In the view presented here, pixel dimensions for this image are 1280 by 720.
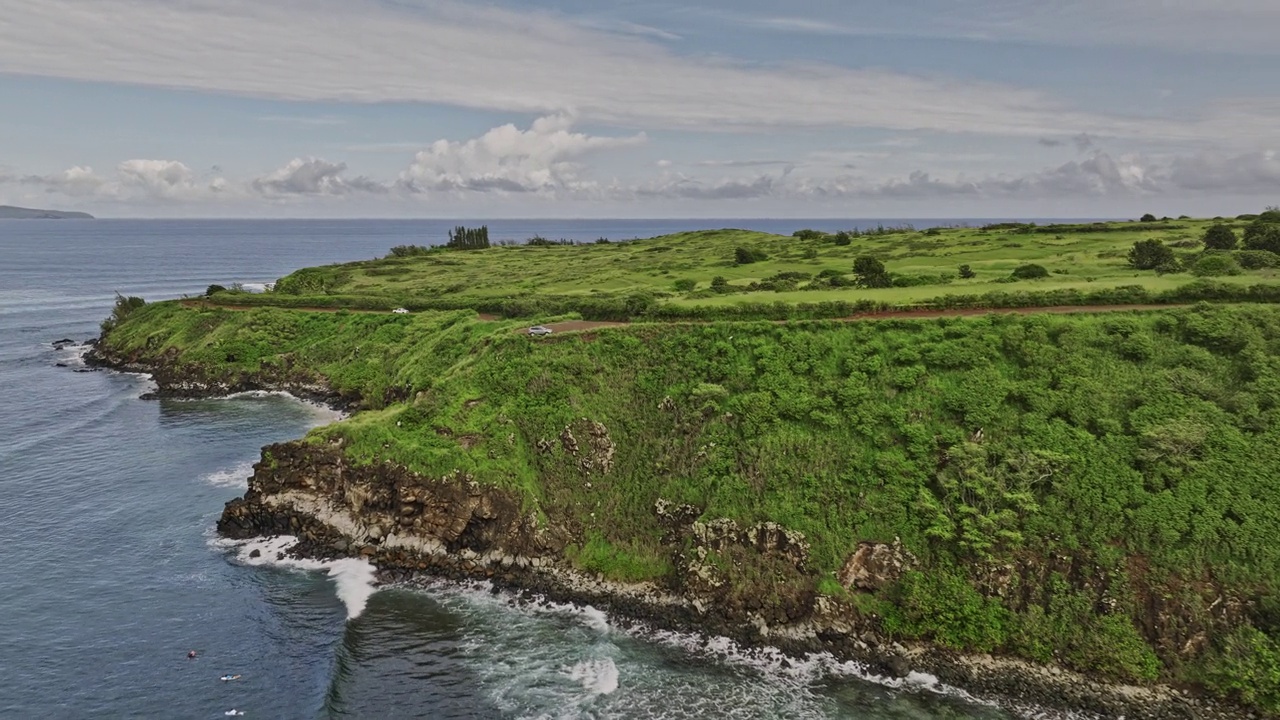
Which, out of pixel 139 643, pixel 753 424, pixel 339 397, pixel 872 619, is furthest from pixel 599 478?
pixel 339 397

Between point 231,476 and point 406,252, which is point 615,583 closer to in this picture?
point 231,476

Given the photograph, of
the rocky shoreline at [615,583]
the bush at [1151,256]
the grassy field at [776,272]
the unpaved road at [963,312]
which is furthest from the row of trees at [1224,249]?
the rocky shoreline at [615,583]

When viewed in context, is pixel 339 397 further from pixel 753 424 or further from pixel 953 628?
pixel 953 628

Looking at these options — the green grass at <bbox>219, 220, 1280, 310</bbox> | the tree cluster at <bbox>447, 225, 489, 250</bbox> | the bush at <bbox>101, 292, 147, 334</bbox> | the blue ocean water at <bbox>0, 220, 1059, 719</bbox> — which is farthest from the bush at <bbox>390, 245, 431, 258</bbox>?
the blue ocean water at <bbox>0, 220, 1059, 719</bbox>

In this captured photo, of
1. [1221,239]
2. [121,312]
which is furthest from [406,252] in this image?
[1221,239]

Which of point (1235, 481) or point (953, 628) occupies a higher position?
Result: point (1235, 481)
